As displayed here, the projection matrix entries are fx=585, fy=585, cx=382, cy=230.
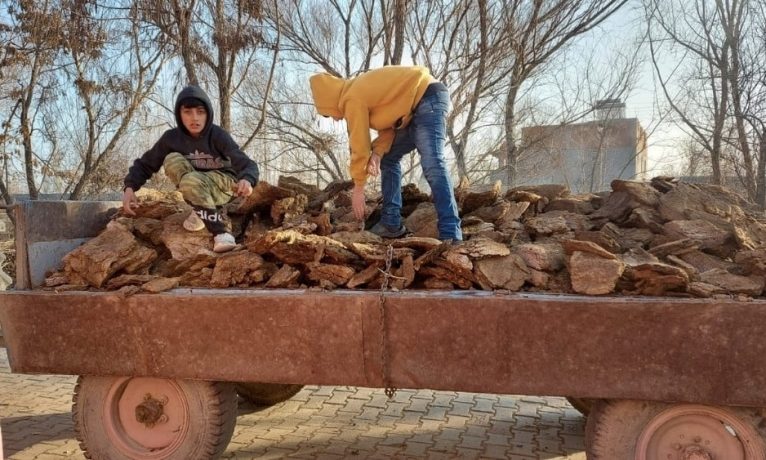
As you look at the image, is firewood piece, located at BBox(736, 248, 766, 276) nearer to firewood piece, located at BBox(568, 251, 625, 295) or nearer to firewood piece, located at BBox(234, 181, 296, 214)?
firewood piece, located at BBox(568, 251, 625, 295)

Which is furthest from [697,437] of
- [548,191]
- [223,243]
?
[223,243]

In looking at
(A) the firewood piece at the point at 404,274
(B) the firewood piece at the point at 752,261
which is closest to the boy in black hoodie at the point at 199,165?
(A) the firewood piece at the point at 404,274

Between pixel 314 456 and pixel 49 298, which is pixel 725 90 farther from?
pixel 49 298

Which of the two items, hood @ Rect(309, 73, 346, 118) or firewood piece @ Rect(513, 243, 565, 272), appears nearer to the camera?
firewood piece @ Rect(513, 243, 565, 272)

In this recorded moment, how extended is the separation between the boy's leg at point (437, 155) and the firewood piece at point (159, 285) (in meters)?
1.30

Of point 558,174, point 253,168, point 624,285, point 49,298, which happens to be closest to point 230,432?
point 49,298

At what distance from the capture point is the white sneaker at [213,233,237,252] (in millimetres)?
2979

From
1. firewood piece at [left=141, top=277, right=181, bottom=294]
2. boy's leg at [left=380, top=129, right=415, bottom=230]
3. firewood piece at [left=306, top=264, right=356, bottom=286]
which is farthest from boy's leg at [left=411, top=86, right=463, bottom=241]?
firewood piece at [left=141, top=277, right=181, bottom=294]

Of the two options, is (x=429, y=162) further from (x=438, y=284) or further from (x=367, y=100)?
(x=438, y=284)

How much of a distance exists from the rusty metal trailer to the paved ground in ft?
2.41

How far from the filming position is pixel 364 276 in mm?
2586

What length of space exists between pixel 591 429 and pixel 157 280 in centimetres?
199

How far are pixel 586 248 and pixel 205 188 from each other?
6.62 feet

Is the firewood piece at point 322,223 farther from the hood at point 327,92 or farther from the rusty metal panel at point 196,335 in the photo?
the rusty metal panel at point 196,335
